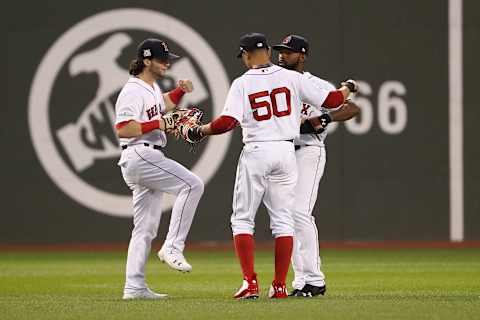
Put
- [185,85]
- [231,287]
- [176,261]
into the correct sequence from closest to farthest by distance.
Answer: [176,261] < [185,85] < [231,287]

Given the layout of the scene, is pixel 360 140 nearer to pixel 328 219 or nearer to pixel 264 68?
pixel 328 219

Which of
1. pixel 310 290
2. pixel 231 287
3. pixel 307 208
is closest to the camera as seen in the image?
pixel 310 290

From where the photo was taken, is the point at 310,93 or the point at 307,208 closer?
the point at 310,93

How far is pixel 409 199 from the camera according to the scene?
47.7ft

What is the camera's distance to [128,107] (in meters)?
8.38

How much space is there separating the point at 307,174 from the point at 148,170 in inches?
47.0

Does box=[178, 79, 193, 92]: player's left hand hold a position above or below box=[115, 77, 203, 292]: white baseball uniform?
above

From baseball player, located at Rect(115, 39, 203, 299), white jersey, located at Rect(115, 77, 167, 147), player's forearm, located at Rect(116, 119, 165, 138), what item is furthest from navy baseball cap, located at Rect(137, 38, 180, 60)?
player's forearm, located at Rect(116, 119, 165, 138)

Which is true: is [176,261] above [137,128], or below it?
below

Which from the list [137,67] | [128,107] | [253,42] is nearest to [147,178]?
[128,107]

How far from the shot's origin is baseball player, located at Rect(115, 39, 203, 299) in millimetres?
8359

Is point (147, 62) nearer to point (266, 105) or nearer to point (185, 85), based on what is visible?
point (185, 85)

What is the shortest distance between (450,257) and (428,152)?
192 cm

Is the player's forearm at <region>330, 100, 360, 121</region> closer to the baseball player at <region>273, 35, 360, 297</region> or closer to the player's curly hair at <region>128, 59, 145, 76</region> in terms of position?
the baseball player at <region>273, 35, 360, 297</region>
